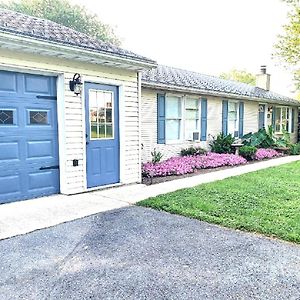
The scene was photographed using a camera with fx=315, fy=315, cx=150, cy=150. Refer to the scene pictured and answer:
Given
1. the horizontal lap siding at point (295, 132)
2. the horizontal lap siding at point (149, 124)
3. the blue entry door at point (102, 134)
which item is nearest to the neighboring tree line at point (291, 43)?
the horizontal lap siding at point (295, 132)

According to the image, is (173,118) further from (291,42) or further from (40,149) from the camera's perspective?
(291,42)

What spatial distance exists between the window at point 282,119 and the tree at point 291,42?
12.1 ft

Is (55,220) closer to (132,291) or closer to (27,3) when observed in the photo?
(132,291)

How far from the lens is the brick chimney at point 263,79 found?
17875 mm

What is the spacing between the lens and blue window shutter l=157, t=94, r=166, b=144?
32.6 feet

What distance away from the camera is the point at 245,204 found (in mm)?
5352

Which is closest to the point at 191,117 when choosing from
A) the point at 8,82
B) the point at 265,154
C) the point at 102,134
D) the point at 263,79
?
the point at 265,154

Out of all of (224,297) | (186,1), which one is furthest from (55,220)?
(186,1)

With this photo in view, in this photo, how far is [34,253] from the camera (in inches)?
135

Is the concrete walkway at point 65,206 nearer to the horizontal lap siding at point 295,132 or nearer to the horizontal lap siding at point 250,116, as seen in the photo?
the horizontal lap siding at point 250,116

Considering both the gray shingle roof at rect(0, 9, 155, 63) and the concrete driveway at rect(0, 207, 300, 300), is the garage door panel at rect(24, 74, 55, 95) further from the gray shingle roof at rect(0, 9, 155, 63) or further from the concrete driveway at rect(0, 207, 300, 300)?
the concrete driveway at rect(0, 207, 300, 300)

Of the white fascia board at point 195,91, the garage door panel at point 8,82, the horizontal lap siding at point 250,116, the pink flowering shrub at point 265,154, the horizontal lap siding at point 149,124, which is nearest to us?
the garage door panel at point 8,82

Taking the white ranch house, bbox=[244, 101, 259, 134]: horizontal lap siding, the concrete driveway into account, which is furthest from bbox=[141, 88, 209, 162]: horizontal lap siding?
bbox=[244, 101, 259, 134]: horizontal lap siding

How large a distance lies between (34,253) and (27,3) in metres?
31.2
